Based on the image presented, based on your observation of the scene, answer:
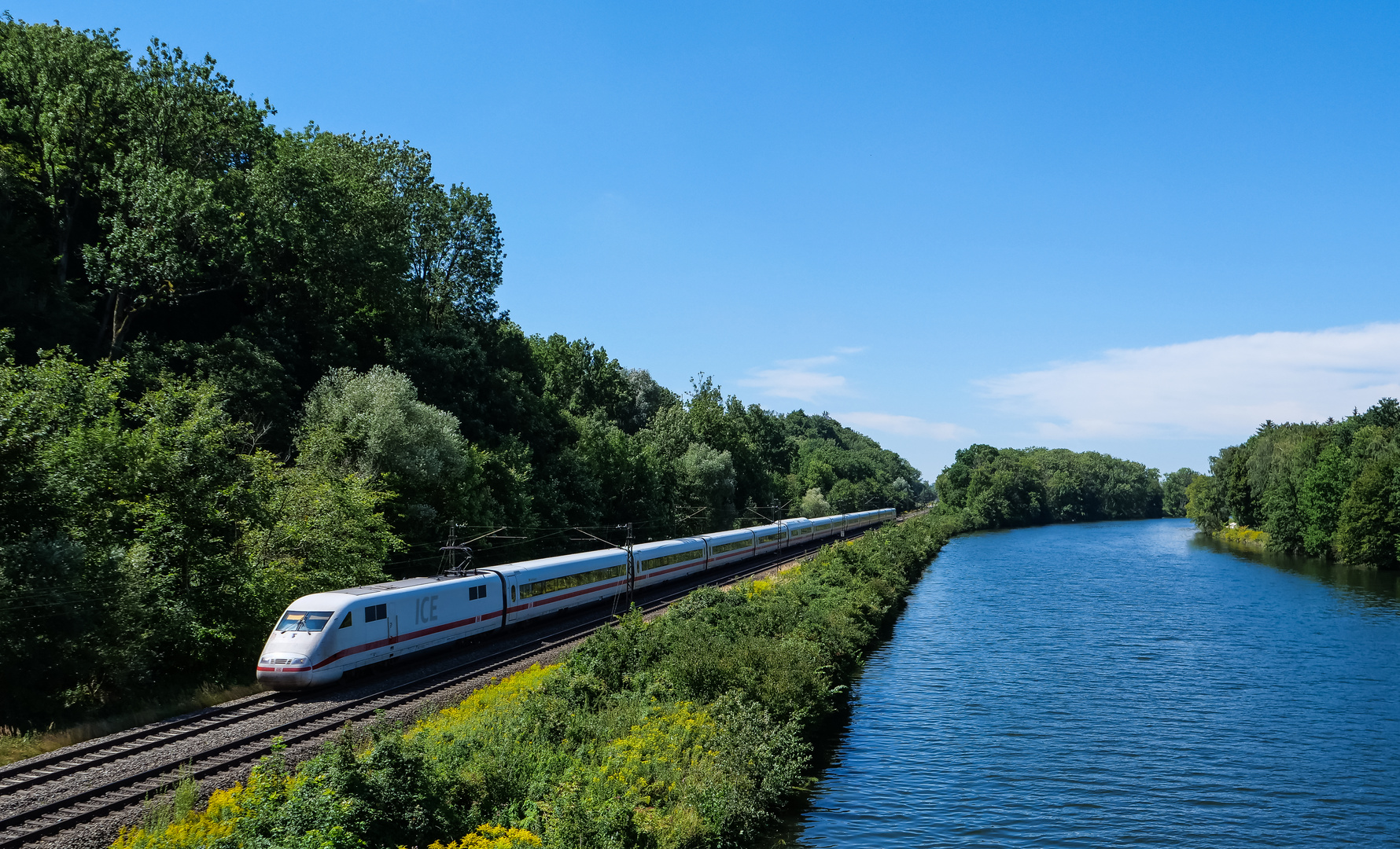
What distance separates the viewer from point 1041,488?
162 meters

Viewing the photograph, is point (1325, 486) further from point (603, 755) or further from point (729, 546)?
point (603, 755)

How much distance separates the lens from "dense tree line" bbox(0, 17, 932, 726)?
23766mm

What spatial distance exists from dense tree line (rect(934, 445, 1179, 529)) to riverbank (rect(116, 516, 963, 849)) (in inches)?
4857

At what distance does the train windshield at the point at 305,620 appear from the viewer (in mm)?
25359

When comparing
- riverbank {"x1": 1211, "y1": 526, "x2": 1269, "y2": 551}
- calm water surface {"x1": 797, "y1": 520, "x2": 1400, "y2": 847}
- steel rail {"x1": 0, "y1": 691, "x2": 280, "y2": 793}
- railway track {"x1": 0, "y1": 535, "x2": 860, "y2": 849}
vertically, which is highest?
riverbank {"x1": 1211, "y1": 526, "x2": 1269, "y2": 551}

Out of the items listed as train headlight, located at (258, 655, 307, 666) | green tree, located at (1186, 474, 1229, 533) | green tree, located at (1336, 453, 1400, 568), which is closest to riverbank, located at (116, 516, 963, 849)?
train headlight, located at (258, 655, 307, 666)

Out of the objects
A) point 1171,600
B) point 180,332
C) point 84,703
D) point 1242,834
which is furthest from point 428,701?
point 1171,600

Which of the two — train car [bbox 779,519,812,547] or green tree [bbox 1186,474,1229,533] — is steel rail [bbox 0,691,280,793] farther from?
green tree [bbox 1186,474,1229,533]

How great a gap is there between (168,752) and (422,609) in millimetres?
10450

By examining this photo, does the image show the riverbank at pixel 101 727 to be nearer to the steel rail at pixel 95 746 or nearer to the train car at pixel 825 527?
the steel rail at pixel 95 746

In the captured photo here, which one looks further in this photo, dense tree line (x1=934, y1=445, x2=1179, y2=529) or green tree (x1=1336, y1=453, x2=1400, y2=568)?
dense tree line (x1=934, y1=445, x2=1179, y2=529)

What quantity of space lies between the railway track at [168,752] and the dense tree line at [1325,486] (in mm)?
74304

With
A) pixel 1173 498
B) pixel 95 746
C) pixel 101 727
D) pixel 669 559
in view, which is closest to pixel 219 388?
pixel 101 727

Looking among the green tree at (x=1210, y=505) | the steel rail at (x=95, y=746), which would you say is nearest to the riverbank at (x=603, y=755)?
the steel rail at (x=95, y=746)
